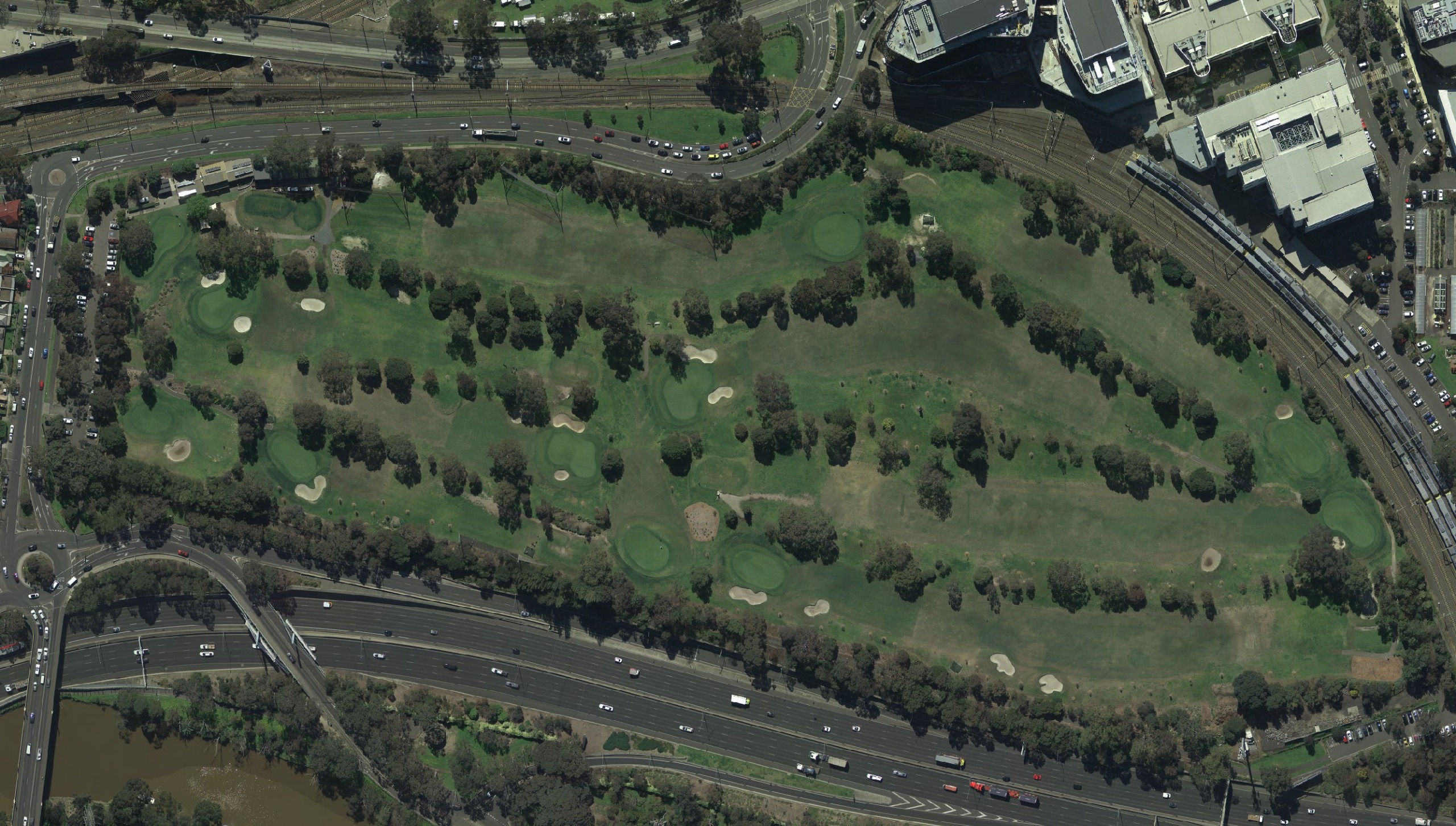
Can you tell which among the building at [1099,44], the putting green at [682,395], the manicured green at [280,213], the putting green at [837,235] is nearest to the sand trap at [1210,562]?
the putting green at [837,235]

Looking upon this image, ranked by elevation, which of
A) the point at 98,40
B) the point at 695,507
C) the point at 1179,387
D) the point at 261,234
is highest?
the point at 98,40

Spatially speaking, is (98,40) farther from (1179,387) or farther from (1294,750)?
(1294,750)

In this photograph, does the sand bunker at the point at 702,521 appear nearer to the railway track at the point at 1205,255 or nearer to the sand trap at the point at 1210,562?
the railway track at the point at 1205,255

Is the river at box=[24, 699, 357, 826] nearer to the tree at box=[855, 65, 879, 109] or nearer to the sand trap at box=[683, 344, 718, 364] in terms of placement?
the sand trap at box=[683, 344, 718, 364]

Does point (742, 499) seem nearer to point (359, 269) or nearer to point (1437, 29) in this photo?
point (359, 269)

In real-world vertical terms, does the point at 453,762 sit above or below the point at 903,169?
below

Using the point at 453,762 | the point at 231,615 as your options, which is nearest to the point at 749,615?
the point at 453,762
